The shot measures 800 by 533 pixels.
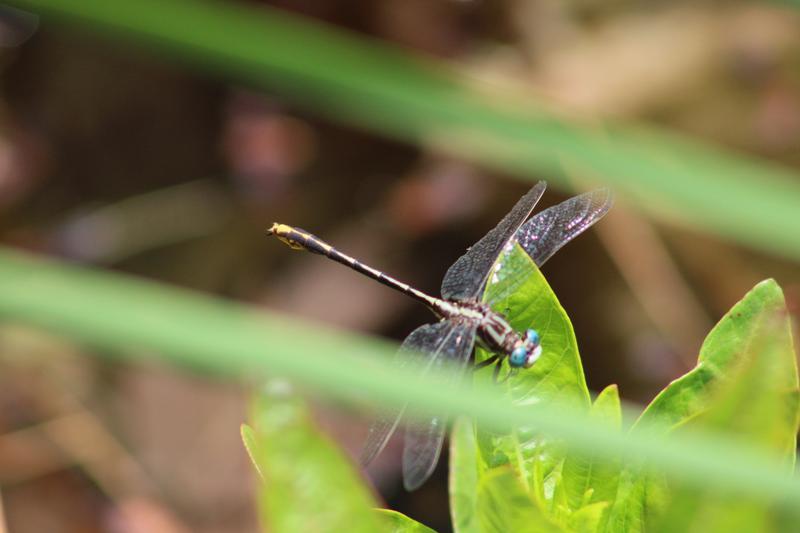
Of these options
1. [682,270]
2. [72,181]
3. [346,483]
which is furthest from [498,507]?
[72,181]

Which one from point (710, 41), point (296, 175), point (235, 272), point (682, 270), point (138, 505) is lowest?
point (138, 505)

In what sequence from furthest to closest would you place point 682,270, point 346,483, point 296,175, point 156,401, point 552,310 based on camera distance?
point 296,175
point 156,401
point 682,270
point 552,310
point 346,483

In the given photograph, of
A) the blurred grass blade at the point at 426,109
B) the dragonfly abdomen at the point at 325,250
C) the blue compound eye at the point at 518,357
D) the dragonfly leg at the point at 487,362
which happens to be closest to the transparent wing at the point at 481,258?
the dragonfly abdomen at the point at 325,250

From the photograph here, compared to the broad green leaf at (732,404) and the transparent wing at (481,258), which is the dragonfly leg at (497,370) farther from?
the transparent wing at (481,258)

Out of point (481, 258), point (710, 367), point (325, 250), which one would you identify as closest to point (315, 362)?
point (710, 367)

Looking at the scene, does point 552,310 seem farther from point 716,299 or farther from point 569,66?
point 569,66

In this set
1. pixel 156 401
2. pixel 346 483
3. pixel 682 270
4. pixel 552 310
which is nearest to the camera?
pixel 346 483

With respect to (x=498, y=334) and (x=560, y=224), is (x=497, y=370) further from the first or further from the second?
(x=560, y=224)
